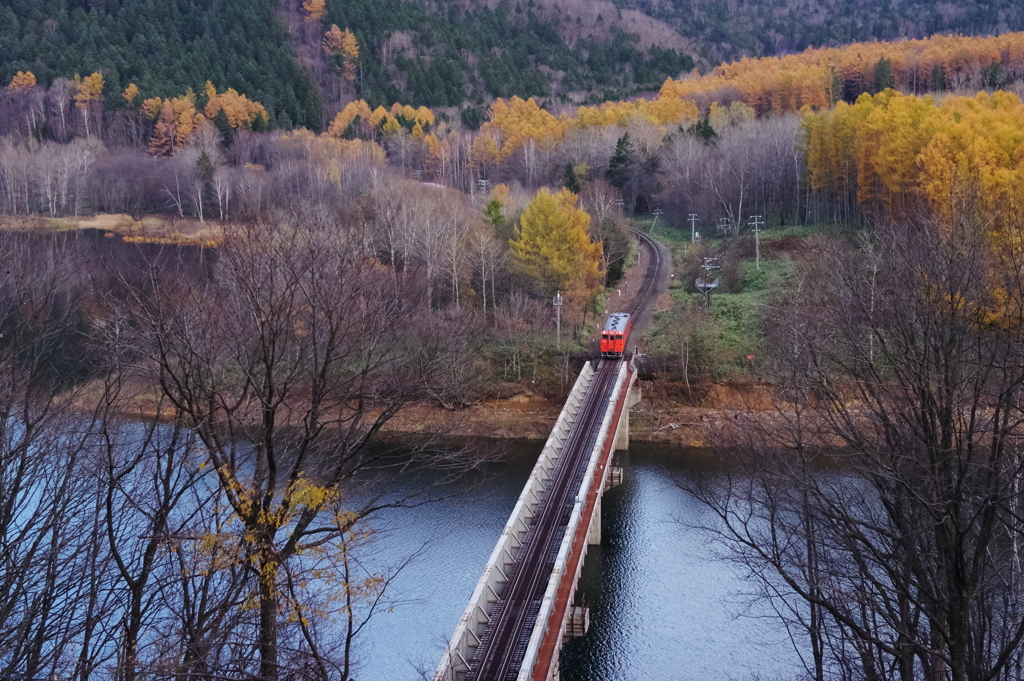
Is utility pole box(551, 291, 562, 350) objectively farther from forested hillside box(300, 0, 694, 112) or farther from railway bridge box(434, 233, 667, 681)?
forested hillside box(300, 0, 694, 112)

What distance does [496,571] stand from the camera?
651 inches

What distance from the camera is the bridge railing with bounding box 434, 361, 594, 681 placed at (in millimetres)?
13938

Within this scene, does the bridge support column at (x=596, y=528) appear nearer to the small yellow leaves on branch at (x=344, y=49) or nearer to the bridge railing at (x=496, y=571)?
the bridge railing at (x=496, y=571)

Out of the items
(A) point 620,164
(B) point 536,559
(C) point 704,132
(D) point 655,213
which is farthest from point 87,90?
(B) point 536,559

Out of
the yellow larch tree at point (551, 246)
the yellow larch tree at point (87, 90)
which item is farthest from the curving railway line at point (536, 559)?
the yellow larch tree at point (87, 90)

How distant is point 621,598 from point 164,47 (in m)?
73.1

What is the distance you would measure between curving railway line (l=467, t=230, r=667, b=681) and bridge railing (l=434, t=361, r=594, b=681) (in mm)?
127

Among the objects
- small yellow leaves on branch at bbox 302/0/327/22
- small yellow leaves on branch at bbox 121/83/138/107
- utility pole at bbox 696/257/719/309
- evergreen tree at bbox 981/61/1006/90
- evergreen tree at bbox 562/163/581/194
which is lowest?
utility pole at bbox 696/257/719/309

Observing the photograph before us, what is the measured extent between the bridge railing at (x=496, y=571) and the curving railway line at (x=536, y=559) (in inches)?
5.0

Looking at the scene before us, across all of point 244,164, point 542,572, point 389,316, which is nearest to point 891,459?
point 389,316

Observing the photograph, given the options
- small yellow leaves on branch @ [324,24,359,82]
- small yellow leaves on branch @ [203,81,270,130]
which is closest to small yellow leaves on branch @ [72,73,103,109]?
small yellow leaves on branch @ [203,81,270,130]

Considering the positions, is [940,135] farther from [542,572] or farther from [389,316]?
[389,316]

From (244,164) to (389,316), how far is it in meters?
47.2

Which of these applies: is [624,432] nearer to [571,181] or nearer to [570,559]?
[570,559]
